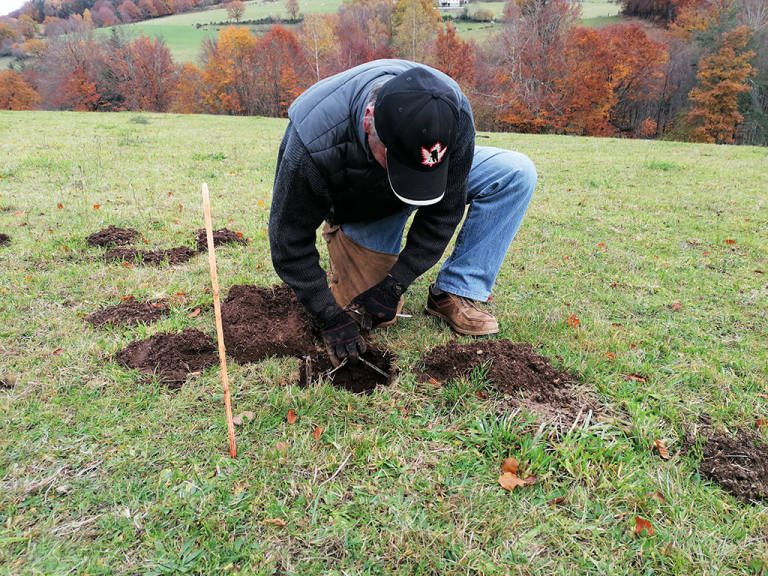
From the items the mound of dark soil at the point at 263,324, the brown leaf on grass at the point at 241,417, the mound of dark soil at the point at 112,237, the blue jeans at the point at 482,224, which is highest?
the blue jeans at the point at 482,224

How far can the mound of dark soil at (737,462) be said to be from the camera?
71.7 inches

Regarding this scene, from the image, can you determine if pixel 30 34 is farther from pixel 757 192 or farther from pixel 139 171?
pixel 757 192

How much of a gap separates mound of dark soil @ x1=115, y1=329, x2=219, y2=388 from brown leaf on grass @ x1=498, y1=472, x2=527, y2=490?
1632 millimetres

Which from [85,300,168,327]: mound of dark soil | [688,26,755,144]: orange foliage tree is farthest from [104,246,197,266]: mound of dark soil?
[688,26,755,144]: orange foliage tree

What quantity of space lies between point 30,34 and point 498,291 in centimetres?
7681

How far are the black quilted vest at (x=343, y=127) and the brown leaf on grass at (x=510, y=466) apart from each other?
1456 millimetres

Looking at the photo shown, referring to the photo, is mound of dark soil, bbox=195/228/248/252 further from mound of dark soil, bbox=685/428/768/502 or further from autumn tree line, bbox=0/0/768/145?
autumn tree line, bbox=0/0/768/145

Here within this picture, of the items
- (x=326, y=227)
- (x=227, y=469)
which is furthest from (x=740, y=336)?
(x=227, y=469)

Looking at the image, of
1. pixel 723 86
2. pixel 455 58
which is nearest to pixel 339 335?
pixel 723 86

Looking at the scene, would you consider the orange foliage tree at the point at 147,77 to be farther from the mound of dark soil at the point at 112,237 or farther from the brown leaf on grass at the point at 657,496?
the brown leaf on grass at the point at 657,496

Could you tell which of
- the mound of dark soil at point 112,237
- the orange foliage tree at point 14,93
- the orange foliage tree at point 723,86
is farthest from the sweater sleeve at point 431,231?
the orange foliage tree at point 14,93

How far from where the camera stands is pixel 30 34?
56.4 meters

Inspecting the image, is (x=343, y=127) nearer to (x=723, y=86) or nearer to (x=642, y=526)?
(x=642, y=526)

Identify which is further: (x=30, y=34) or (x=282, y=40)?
(x=30, y=34)
